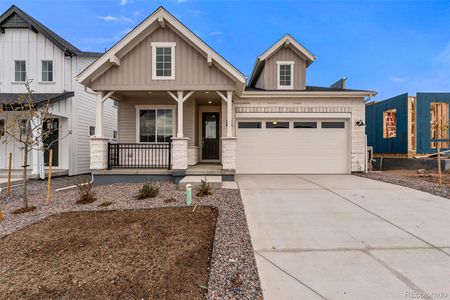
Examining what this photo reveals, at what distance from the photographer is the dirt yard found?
2.43 meters

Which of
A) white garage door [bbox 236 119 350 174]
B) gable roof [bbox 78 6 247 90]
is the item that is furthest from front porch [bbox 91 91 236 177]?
white garage door [bbox 236 119 350 174]

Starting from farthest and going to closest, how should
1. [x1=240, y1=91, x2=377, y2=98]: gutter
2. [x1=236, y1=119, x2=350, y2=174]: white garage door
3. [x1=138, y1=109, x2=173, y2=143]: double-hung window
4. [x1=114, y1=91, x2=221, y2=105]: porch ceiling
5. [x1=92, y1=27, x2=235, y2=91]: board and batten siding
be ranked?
[x1=236, y1=119, x2=350, y2=174]: white garage door, [x1=240, y1=91, x2=377, y2=98]: gutter, [x1=138, y1=109, x2=173, y2=143]: double-hung window, [x1=114, y1=91, x2=221, y2=105]: porch ceiling, [x1=92, y1=27, x2=235, y2=91]: board and batten siding

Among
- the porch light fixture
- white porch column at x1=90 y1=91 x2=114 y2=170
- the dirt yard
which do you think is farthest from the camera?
the porch light fixture

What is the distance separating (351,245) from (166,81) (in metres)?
7.03

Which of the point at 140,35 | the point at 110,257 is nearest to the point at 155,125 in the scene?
the point at 140,35

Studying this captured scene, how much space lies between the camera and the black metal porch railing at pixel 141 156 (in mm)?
8430

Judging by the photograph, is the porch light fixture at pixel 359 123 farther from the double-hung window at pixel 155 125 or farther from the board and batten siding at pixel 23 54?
the board and batten siding at pixel 23 54

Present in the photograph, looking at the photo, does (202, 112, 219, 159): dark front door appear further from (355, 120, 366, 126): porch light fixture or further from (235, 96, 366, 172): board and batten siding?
(355, 120, 366, 126): porch light fixture

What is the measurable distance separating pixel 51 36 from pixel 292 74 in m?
11.3

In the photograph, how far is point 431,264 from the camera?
2.86m

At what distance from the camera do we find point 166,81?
26.0 ft

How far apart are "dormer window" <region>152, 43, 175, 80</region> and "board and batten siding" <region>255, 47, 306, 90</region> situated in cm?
515

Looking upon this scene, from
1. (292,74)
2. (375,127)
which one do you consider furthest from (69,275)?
(375,127)

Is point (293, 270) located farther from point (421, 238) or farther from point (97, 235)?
point (97, 235)
